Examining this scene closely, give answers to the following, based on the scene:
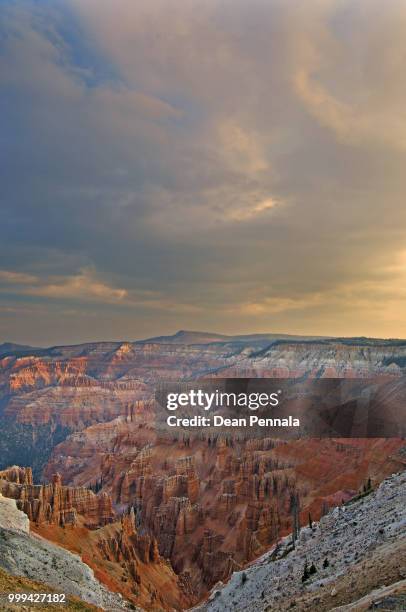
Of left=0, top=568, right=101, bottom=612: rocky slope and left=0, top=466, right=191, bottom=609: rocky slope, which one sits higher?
left=0, top=568, right=101, bottom=612: rocky slope

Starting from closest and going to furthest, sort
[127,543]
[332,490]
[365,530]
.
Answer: [365,530], [127,543], [332,490]

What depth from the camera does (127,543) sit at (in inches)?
2832

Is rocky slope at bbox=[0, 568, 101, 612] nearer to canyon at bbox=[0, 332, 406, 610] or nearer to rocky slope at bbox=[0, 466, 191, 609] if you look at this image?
rocky slope at bbox=[0, 466, 191, 609]

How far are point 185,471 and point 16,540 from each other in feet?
248

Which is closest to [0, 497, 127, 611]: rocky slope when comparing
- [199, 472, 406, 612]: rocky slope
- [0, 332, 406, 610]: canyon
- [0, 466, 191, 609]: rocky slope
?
[0, 466, 191, 609]: rocky slope

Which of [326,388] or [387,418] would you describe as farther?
[326,388]

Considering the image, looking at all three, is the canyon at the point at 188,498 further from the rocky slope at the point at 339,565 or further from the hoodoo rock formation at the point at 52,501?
the rocky slope at the point at 339,565

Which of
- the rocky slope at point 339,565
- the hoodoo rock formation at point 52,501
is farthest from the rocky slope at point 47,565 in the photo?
the hoodoo rock formation at point 52,501

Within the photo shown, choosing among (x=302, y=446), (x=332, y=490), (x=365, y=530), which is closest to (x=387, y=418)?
(x=302, y=446)

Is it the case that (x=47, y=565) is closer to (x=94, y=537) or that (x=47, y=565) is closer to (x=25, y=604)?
(x=25, y=604)

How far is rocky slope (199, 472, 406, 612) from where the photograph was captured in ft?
78.1

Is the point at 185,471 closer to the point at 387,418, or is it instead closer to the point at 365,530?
the point at 387,418

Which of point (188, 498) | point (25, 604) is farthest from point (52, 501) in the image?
point (25, 604)

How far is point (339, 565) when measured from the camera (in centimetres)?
3086
